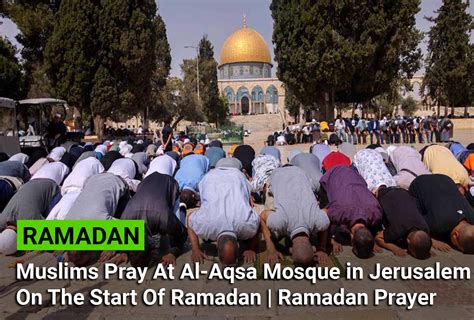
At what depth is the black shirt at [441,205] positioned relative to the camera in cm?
474

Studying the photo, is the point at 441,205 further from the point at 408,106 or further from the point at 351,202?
the point at 408,106

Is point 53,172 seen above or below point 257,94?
below

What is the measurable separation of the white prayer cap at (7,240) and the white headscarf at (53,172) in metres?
1.39

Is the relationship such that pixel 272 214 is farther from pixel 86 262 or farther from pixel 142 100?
pixel 142 100

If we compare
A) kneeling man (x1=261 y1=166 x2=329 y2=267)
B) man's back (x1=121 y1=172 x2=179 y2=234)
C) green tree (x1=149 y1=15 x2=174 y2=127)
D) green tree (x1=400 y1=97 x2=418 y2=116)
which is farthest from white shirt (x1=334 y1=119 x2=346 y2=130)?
green tree (x1=400 y1=97 x2=418 y2=116)

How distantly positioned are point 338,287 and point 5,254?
382cm

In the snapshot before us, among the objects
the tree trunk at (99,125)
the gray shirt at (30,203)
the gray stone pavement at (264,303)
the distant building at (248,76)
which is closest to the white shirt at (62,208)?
the gray shirt at (30,203)

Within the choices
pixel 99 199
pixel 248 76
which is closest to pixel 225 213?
pixel 99 199

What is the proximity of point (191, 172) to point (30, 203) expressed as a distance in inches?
99.4

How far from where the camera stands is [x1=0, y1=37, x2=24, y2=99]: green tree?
1009 inches

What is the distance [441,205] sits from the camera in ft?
15.8

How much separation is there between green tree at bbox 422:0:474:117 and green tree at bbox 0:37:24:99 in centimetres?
3081

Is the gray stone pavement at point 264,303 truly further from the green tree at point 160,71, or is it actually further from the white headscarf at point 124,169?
the green tree at point 160,71

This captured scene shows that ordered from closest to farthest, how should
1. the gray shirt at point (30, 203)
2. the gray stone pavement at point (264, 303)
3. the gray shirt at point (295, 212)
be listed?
the gray stone pavement at point (264, 303)
the gray shirt at point (295, 212)
the gray shirt at point (30, 203)
